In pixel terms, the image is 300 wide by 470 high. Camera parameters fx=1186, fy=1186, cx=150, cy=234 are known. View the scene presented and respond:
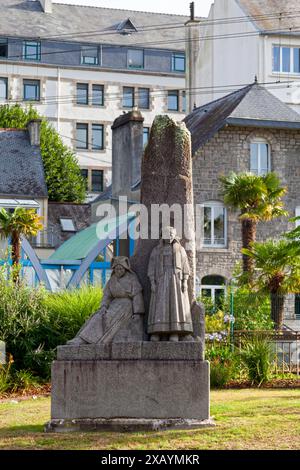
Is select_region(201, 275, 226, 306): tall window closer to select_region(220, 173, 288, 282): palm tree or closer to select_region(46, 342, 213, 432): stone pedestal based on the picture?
select_region(220, 173, 288, 282): palm tree

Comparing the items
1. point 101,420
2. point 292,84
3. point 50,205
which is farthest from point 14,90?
point 101,420

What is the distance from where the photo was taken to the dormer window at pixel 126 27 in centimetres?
8269

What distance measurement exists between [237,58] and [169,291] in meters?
→ 47.8

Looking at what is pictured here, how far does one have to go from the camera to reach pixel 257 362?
2388 cm

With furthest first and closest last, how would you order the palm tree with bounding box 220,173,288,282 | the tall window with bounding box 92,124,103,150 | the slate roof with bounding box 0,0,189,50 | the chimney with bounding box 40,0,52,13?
the chimney with bounding box 40,0,52,13 < the slate roof with bounding box 0,0,189,50 < the tall window with bounding box 92,124,103,150 < the palm tree with bounding box 220,173,288,282

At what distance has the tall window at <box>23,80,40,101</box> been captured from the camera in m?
78.2

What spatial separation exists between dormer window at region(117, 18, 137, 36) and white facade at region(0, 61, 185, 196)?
10.2 ft

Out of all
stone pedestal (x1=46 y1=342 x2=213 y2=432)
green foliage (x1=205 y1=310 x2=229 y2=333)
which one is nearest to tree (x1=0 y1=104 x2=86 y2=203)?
green foliage (x1=205 y1=310 x2=229 y2=333)

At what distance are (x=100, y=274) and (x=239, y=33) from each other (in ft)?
85.1

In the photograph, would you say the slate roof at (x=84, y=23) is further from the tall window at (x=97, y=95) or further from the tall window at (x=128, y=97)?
the tall window at (x=128, y=97)

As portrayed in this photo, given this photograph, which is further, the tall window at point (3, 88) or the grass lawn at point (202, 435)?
the tall window at point (3, 88)

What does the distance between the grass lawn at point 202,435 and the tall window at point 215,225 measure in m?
28.4

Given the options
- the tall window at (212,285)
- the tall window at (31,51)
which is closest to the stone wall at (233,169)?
the tall window at (212,285)

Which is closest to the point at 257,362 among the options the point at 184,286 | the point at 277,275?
the point at 184,286
